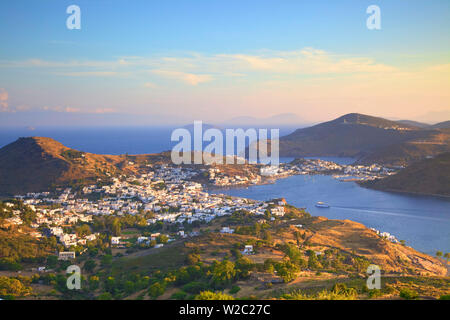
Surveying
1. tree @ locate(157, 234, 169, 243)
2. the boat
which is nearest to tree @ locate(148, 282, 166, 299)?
tree @ locate(157, 234, 169, 243)

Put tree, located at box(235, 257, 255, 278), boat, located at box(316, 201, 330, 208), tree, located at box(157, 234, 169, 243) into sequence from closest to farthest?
tree, located at box(235, 257, 255, 278) < tree, located at box(157, 234, 169, 243) < boat, located at box(316, 201, 330, 208)

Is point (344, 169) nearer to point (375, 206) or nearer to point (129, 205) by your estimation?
point (375, 206)

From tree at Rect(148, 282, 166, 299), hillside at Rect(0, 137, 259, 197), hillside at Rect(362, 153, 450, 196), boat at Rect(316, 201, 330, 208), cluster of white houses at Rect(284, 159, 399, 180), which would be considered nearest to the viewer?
tree at Rect(148, 282, 166, 299)

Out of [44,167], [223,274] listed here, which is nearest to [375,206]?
[223,274]

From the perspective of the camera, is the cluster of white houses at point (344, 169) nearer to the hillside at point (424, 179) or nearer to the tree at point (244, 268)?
the hillside at point (424, 179)

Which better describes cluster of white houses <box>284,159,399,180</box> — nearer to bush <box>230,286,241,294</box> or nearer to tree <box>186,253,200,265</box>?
tree <box>186,253,200,265</box>

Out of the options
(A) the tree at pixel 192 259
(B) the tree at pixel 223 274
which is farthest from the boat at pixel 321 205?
(B) the tree at pixel 223 274

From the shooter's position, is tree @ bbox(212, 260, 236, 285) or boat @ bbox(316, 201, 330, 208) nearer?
tree @ bbox(212, 260, 236, 285)
